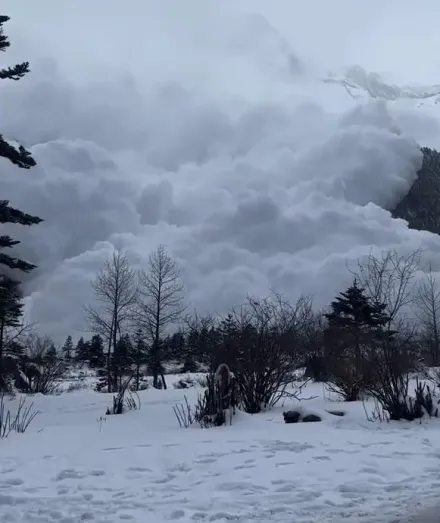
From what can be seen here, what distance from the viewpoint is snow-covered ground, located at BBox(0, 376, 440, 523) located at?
5.10m

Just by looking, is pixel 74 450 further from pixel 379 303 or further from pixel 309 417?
pixel 379 303

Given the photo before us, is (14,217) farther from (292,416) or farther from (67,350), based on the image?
(67,350)

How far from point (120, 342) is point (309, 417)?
28.7m

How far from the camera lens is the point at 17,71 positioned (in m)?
17.0

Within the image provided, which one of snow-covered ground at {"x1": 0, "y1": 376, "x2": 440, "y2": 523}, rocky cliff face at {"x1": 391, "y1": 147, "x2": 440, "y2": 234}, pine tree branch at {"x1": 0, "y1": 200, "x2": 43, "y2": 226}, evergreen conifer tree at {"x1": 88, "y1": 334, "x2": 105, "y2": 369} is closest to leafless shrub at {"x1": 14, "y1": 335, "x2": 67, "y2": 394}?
pine tree branch at {"x1": 0, "y1": 200, "x2": 43, "y2": 226}

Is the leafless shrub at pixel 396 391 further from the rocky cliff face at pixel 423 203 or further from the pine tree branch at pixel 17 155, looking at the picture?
the rocky cliff face at pixel 423 203

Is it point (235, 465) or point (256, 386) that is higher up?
point (256, 386)

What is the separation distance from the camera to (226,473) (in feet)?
21.4

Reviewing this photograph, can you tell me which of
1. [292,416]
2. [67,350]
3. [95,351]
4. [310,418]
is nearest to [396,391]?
[310,418]

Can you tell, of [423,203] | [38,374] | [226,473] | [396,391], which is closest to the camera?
[226,473]

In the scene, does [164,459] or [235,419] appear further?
[235,419]

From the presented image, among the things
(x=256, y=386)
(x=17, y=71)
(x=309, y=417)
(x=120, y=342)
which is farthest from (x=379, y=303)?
(x=120, y=342)

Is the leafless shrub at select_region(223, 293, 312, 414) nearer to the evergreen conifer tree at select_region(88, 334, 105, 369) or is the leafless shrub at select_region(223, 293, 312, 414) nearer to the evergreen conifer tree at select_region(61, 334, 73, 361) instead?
the evergreen conifer tree at select_region(61, 334, 73, 361)

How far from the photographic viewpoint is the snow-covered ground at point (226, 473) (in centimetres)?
510
